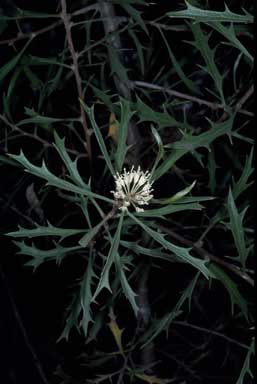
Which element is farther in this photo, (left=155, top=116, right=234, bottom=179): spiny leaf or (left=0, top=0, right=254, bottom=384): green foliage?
(left=0, top=0, right=254, bottom=384): green foliage

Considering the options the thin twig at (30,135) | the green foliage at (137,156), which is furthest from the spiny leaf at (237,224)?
the thin twig at (30,135)

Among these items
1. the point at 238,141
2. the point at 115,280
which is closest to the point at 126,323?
the point at 115,280

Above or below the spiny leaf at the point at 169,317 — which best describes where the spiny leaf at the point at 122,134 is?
above

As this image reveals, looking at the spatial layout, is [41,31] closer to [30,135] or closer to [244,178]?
[30,135]

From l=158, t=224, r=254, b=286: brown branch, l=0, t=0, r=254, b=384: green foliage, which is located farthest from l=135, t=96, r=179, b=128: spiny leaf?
l=158, t=224, r=254, b=286: brown branch

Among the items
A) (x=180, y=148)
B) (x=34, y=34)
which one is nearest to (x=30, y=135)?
(x=34, y=34)

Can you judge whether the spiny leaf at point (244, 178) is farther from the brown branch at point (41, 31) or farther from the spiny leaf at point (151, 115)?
the brown branch at point (41, 31)

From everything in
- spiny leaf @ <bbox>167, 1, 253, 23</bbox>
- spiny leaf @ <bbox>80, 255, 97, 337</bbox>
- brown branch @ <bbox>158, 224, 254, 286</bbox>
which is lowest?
spiny leaf @ <bbox>80, 255, 97, 337</bbox>

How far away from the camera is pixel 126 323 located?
3.00 feet

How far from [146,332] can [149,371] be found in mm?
99

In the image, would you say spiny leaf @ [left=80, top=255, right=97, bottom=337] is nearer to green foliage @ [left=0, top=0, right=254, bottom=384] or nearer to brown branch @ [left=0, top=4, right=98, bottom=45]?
green foliage @ [left=0, top=0, right=254, bottom=384]

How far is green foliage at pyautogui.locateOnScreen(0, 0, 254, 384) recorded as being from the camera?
25.9 inches

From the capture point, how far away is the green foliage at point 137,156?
658mm

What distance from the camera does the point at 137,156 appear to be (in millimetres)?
757
